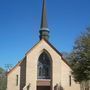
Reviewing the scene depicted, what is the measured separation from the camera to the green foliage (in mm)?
33281

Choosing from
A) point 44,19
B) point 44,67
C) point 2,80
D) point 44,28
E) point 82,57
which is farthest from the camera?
point 2,80

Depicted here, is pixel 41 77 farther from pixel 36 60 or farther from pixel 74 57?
pixel 74 57

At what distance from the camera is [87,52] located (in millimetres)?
33125

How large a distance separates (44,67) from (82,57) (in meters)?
15.1

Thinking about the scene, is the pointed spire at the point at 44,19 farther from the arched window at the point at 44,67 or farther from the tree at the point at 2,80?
the tree at the point at 2,80

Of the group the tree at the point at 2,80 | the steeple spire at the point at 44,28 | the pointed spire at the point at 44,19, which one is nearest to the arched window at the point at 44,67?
the steeple spire at the point at 44,28

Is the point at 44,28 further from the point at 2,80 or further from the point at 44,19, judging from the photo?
the point at 2,80

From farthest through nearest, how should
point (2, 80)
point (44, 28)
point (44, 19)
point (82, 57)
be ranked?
point (2, 80), point (44, 19), point (44, 28), point (82, 57)

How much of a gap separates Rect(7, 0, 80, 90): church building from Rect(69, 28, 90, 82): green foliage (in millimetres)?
11883

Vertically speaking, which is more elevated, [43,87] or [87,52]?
[87,52]

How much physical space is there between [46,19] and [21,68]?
15269 mm

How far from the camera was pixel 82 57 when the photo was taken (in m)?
34.2

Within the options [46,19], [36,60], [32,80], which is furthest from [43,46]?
[46,19]

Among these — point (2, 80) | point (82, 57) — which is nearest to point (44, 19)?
point (82, 57)
